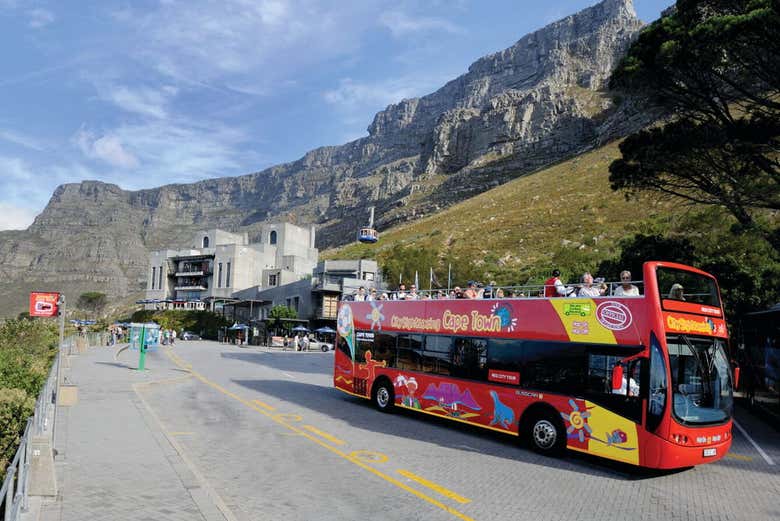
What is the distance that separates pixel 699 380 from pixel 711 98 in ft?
44.9

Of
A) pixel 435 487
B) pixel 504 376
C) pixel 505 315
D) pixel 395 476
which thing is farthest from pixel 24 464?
pixel 505 315

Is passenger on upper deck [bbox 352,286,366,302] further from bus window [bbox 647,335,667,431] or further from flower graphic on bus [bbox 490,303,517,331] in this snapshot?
bus window [bbox 647,335,667,431]

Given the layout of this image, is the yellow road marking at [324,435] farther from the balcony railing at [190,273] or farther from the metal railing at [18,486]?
the balcony railing at [190,273]

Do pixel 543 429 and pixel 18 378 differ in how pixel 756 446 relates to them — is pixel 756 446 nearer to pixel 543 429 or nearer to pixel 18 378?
pixel 543 429

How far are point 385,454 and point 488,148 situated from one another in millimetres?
151903

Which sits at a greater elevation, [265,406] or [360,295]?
[360,295]

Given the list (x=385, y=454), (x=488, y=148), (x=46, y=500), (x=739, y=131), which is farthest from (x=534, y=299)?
(x=488, y=148)

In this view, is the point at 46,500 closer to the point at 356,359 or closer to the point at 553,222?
the point at 356,359

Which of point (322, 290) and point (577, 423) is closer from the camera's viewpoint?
point (577, 423)

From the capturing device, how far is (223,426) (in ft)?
44.5

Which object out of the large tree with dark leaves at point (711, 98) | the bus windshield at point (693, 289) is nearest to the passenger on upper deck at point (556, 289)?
the bus windshield at point (693, 289)

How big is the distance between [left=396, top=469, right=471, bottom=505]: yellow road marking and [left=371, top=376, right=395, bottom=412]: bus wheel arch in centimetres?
607

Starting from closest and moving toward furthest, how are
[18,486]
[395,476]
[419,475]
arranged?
[18,486] → [395,476] → [419,475]

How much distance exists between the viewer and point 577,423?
10.9 meters
